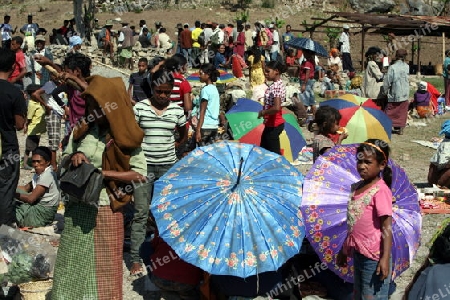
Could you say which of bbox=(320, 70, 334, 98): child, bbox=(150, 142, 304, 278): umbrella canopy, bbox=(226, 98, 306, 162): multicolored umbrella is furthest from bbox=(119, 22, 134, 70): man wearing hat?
bbox=(150, 142, 304, 278): umbrella canopy

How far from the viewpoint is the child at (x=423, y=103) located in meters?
14.0

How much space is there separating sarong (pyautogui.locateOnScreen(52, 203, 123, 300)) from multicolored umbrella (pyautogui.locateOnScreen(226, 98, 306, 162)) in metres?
3.95

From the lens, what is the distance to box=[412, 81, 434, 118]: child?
14023mm

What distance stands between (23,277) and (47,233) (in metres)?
1.59

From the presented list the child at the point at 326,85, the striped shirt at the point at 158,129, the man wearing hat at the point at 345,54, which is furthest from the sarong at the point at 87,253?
the man wearing hat at the point at 345,54

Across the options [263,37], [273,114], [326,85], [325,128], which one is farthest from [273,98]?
[263,37]

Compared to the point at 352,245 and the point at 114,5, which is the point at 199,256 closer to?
the point at 352,245

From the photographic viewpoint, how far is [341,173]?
502 cm

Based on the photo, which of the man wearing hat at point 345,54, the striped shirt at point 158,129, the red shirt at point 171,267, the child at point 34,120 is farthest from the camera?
the man wearing hat at point 345,54

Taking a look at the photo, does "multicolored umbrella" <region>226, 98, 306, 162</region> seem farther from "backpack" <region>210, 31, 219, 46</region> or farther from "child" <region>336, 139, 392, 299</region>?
"backpack" <region>210, 31, 219, 46</region>

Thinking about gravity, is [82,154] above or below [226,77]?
above

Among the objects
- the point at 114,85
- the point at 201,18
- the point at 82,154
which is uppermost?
the point at 114,85

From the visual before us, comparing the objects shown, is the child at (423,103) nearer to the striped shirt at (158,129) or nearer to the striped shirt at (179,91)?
the striped shirt at (179,91)

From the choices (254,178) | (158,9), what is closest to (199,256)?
(254,178)
